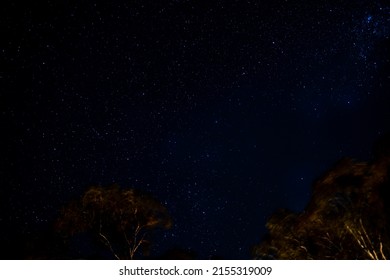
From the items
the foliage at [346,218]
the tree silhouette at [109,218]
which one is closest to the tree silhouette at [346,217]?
the foliage at [346,218]

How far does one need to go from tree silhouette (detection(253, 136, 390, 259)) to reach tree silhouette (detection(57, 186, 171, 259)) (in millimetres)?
4675

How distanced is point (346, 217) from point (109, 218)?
6910 mm

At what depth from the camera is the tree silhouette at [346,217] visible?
27.6ft

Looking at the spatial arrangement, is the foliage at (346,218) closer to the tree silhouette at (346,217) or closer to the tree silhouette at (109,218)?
the tree silhouette at (346,217)

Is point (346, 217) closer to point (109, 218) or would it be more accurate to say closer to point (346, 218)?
point (346, 218)

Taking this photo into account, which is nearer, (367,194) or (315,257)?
(367,194)

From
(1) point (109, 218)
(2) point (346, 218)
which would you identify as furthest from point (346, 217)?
(1) point (109, 218)

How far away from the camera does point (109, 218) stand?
11664 millimetres

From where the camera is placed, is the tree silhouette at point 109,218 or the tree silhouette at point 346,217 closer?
the tree silhouette at point 346,217

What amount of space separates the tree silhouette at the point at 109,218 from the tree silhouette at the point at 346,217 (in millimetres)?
4675
